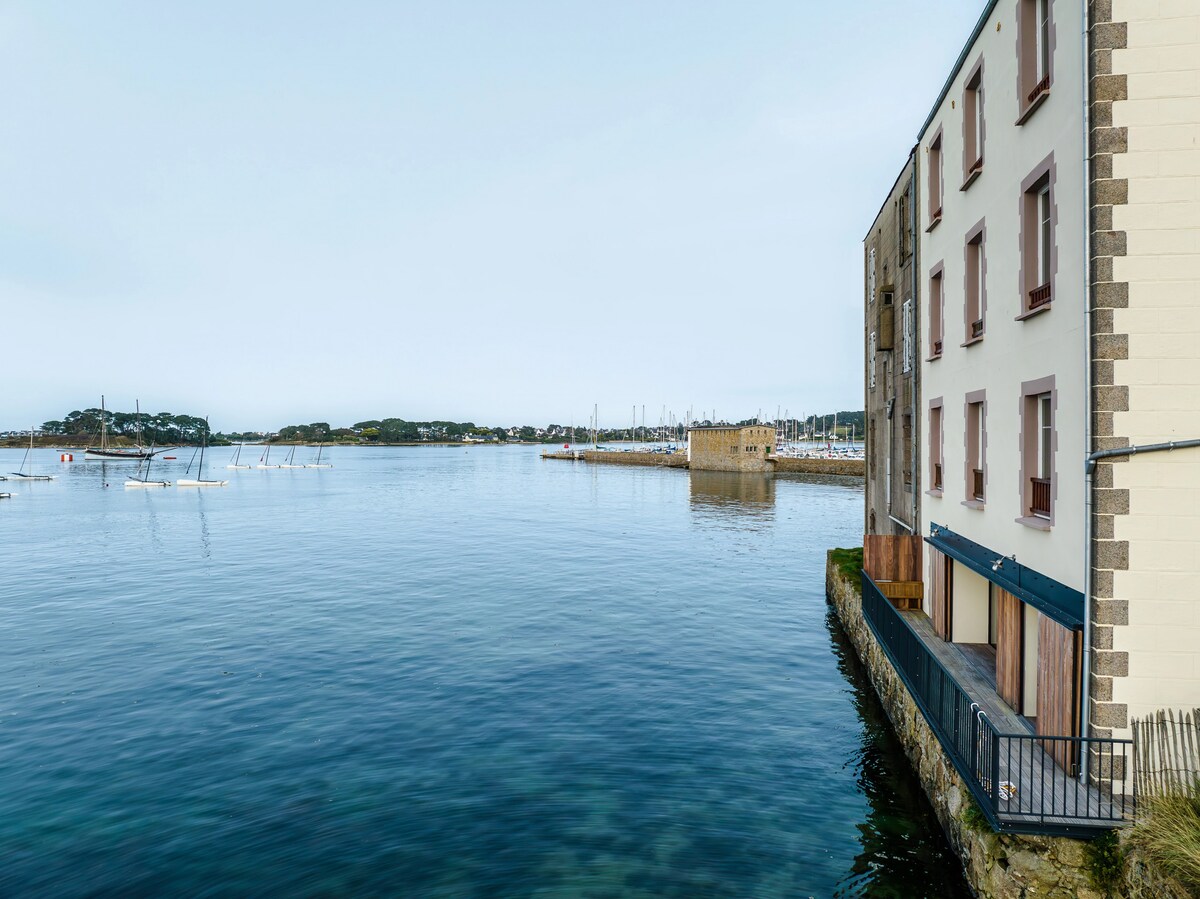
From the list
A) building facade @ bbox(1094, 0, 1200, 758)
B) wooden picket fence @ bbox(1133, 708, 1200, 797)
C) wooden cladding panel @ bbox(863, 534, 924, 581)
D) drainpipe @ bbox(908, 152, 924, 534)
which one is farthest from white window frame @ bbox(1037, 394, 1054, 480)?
wooden cladding panel @ bbox(863, 534, 924, 581)

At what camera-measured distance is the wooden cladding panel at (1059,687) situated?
10359 millimetres

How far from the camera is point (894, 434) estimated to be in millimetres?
24062

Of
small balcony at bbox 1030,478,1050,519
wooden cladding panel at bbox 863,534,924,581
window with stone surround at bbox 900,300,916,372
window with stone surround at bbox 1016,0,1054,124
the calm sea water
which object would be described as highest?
window with stone surround at bbox 1016,0,1054,124

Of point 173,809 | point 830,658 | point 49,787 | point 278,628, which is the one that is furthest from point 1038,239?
point 278,628

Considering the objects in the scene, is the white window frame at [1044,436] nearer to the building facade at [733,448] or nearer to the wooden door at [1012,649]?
the wooden door at [1012,649]

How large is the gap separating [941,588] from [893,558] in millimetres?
2538

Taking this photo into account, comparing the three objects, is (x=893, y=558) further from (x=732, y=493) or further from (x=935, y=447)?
(x=732, y=493)

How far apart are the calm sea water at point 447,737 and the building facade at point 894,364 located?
578cm

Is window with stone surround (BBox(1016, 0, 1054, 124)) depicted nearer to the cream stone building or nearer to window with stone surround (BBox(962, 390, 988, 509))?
the cream stone building

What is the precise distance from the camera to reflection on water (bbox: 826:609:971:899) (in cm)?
1142

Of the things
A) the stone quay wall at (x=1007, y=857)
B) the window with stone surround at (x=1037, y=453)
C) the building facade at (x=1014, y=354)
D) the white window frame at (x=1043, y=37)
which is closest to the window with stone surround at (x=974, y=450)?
the building facade at (x=1014, y=354)

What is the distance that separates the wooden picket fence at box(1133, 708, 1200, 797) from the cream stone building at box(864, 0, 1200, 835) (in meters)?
0.17

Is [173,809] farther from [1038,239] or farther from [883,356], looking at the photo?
[883,356]

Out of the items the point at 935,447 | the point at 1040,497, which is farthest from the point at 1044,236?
the point at 935,447
